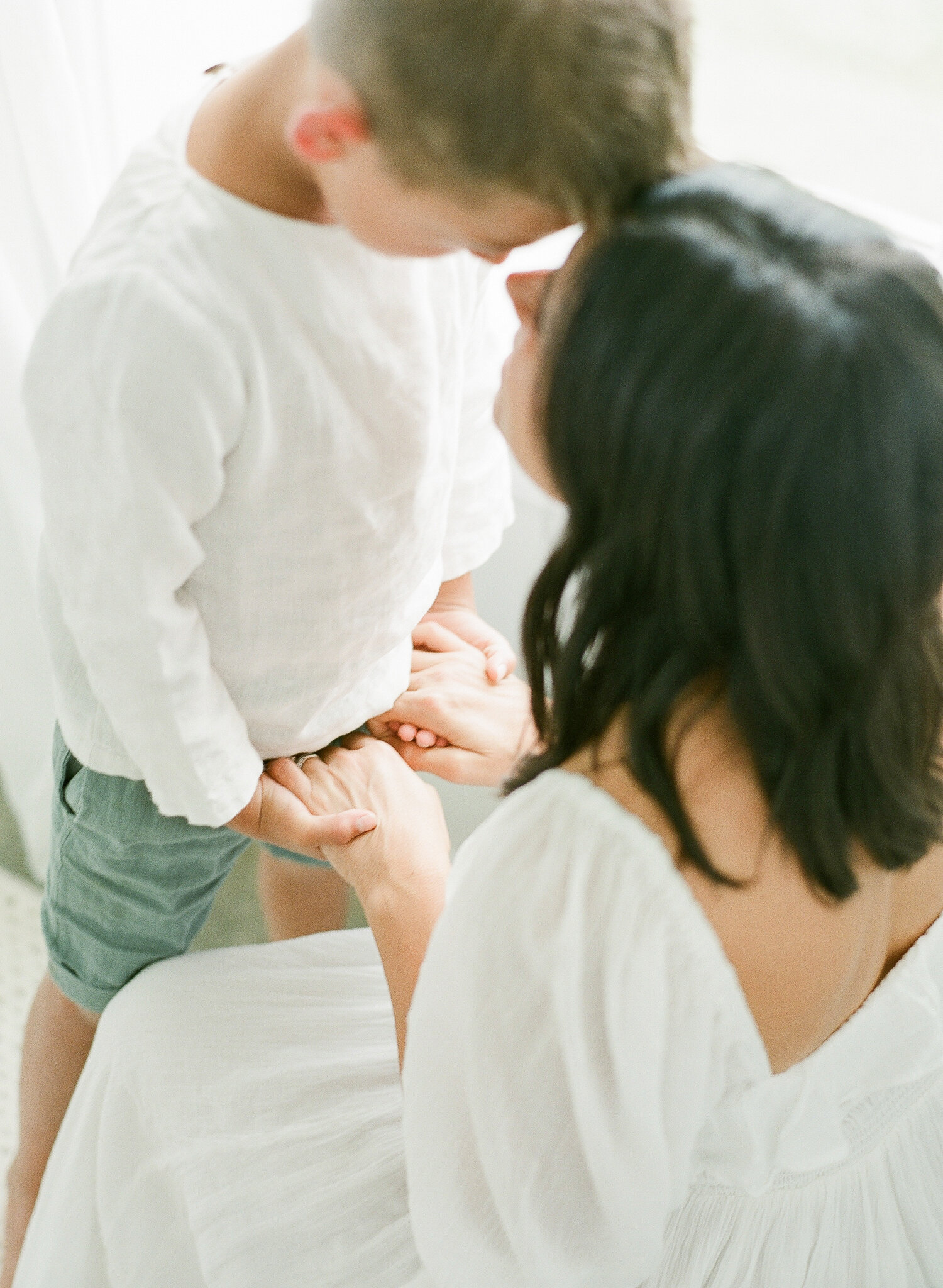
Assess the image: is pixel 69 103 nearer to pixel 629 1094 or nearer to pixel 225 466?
pixel 225 466

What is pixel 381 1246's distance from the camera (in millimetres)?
750

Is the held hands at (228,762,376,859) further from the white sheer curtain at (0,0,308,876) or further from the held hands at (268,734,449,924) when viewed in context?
the white sheer curtain at (0,0,308,876)

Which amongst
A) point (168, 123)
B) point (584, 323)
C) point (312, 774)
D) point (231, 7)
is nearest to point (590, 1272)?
point (312, 774)

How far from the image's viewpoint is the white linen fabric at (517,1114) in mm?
572

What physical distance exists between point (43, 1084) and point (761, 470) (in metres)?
0.92

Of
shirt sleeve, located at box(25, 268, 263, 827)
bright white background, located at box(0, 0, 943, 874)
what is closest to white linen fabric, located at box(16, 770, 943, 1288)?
shirt sleeve, located at box(25, 268, 263, 827)

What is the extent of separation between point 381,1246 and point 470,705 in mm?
416

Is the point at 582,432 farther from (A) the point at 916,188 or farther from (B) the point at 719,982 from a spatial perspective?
(A) the point at 916,188

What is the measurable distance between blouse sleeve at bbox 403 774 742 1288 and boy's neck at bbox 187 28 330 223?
0.35 metres

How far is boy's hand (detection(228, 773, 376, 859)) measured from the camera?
0.84 m

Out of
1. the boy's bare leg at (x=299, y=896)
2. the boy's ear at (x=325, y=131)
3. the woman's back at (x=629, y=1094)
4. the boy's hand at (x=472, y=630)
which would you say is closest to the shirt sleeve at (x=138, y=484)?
the boy's ear at (x=325, y=131)

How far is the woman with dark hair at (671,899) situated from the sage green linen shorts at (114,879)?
3.9 inches

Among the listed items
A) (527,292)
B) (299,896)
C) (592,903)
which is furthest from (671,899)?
(299,896)

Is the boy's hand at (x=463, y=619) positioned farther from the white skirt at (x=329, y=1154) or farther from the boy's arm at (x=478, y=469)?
the white skirt at (x=329, y=1154)
